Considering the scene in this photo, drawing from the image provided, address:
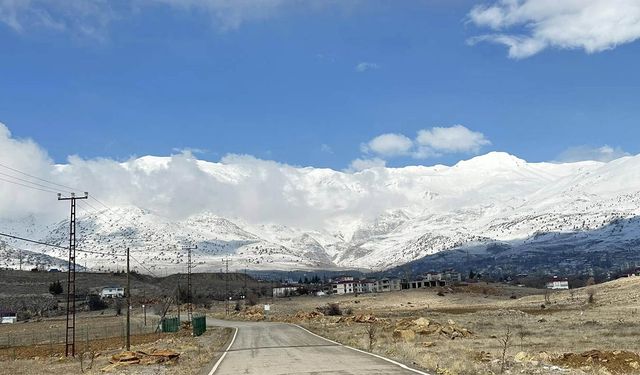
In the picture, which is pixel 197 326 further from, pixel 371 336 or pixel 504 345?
pixel 504 345

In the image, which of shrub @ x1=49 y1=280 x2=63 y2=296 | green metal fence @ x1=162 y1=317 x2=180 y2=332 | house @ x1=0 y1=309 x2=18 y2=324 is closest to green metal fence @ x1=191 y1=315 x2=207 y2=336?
green metal fence @ x1=162 y1=317 x2=180 y2=332

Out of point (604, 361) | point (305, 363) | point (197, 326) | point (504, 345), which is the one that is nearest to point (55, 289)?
point (197, 326)

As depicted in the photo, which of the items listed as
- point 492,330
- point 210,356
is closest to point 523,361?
point 210,356

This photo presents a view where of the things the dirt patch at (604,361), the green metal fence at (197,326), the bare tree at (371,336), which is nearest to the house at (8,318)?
the green metal fence at (197,326)

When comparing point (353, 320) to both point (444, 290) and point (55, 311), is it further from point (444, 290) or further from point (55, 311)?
point (55, 311)

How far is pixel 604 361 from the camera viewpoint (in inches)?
1103

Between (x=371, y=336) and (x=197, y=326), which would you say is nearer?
(x=371, y=336)

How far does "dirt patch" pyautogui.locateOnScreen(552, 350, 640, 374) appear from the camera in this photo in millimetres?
26145

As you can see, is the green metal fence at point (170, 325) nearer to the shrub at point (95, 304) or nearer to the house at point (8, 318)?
the house at point (8, 318)

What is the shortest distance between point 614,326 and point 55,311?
14248 cm

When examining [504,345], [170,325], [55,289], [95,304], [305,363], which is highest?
[55,289]

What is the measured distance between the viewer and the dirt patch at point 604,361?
1029 inches

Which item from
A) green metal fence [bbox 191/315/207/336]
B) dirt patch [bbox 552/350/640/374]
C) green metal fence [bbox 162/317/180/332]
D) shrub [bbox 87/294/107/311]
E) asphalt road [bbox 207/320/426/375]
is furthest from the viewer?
shrub [bbox 87/294/107/311]

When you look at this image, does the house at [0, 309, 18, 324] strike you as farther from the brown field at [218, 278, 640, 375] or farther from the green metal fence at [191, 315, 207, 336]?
the green metal fence at [191, 315, 207, 336]
